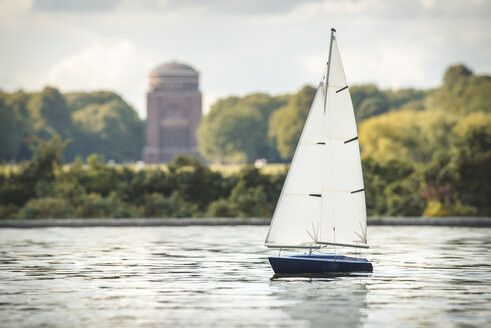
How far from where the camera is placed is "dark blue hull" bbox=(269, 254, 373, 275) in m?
24.8

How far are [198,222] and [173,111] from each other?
143780 millimetres

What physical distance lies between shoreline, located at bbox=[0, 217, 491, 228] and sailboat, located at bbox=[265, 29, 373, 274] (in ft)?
79.6

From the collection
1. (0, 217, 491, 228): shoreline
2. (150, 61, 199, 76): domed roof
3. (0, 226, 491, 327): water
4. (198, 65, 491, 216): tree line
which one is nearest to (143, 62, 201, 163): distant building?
(150, 61, 199, 76): domed roof

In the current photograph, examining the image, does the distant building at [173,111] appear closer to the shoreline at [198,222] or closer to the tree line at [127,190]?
the tree line at [127,190]

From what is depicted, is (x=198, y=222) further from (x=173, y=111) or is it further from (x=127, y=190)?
(x=173, y=111)

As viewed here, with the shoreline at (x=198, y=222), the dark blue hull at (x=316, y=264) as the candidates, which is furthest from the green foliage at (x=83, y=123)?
the dark blue hull at (x=316, y=264)

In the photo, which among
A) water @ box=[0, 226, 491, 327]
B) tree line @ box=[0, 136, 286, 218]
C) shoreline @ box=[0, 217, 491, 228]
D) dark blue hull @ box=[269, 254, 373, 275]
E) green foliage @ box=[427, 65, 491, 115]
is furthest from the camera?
green foliage @ box=[427, 65, 491, 115]

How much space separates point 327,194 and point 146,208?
2841 cm

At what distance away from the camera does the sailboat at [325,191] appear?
24.8 metres

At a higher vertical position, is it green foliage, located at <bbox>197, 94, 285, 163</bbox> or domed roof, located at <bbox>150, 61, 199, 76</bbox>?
domed roof, located at <bbox>150, 61, 199, 76</bbox>

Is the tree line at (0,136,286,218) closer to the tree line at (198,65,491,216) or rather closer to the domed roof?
the tree line at (198,65,491,216)

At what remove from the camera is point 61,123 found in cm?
16938

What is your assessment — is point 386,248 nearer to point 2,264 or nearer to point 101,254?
point 101,254

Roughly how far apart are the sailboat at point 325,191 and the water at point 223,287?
1.99ft
